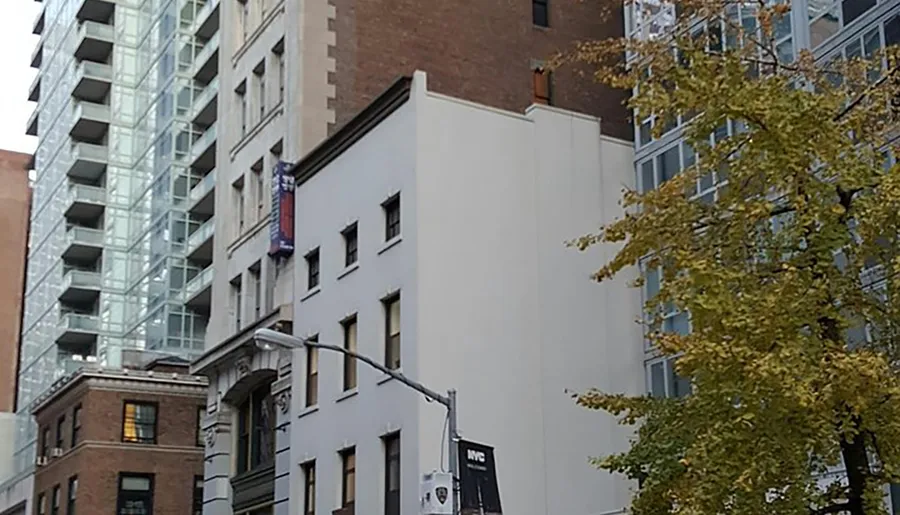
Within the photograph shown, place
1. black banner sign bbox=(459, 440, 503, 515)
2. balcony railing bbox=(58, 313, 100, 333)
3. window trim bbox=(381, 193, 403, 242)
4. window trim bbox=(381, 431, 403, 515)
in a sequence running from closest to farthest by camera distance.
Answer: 1. black banner sign bbox=(459, 440, 503, 515)
2. window trim bbox=(381, 431, 403, 515)
3. window trim bbox=(381, 193, 403, 242)
4. balcony railing bbox=(58, 313, 100, 333)

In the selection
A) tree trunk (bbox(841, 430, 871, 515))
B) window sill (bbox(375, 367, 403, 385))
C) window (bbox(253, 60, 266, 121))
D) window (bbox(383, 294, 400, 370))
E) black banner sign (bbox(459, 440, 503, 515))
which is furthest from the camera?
window (bbox(253, 60, 266, 121))

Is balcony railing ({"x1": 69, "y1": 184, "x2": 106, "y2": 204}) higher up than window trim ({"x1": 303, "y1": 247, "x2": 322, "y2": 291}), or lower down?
higher up

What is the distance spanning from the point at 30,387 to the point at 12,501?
12.2 meters

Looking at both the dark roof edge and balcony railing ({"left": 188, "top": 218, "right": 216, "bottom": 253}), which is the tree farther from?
balcony railing ({"left": 188, "top": 218, "right": 216, "bottom": 253})

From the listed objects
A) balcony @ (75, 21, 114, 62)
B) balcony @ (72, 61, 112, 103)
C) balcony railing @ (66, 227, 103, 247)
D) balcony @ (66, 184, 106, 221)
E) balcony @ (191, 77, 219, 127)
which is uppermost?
balcony @ (75, 21, 114, 62)

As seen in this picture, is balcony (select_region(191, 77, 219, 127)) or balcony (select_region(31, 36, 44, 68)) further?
balcony (select_region(31, 36, 44, 68))

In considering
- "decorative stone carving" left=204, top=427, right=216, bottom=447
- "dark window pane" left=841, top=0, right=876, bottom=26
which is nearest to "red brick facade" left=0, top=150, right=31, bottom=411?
"decorative stone carving" left=204, top=427, right=216, bottom=447

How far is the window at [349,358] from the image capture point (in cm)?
3502

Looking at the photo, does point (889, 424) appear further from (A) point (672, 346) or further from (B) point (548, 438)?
(B) point (548, 438)

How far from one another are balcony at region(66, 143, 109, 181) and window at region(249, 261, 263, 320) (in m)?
31.9

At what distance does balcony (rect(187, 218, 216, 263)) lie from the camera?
5706 centimetres

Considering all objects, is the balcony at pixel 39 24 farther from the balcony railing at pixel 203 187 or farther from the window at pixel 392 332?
the window at pixel 392 332

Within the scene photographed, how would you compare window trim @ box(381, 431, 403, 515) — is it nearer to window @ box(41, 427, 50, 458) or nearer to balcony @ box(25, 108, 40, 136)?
window @ box(41, 427, 50, 458)

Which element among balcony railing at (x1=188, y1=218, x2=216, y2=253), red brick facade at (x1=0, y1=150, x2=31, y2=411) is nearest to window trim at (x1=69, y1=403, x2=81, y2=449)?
balcony railing at (x1=188, y1=218, x2=216, y2=253)
